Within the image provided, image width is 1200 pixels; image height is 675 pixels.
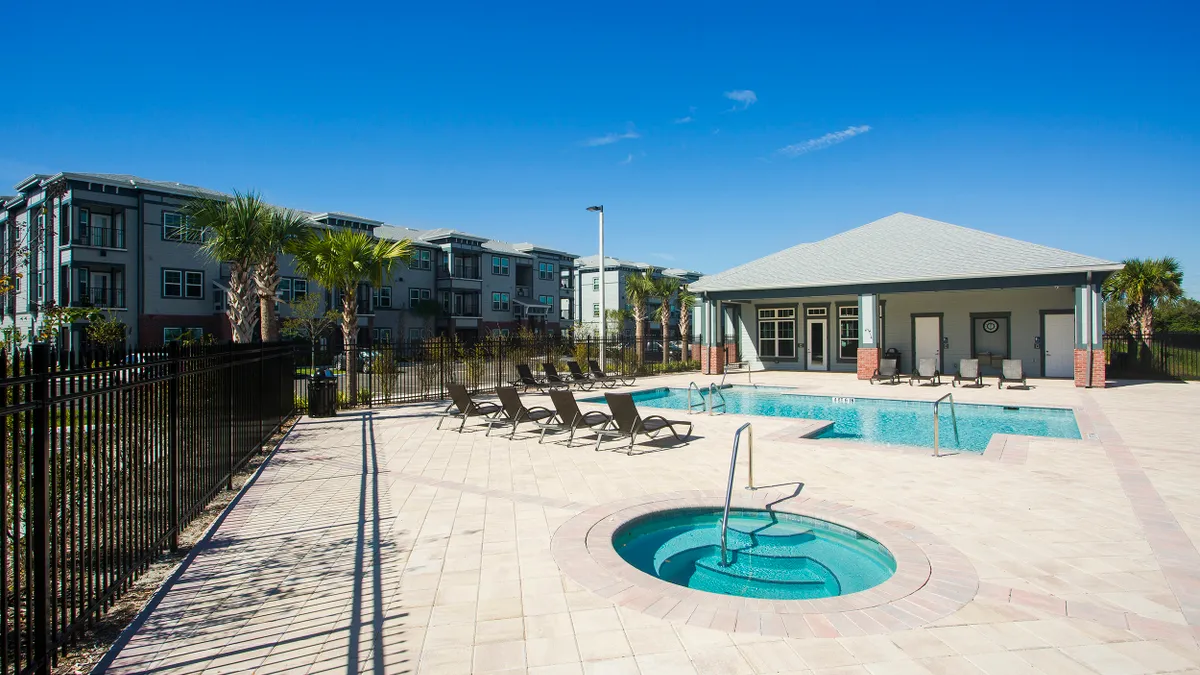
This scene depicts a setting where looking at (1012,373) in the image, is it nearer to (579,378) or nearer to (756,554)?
(579,378)

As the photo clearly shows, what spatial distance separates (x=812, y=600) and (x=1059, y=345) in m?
23.5

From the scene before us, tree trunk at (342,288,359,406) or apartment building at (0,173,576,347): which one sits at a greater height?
apartment building at (0,173,576,347)

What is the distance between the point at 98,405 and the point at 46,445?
60 cm

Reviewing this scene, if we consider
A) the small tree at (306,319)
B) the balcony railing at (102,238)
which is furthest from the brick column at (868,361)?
the balcony railing at (102,238)

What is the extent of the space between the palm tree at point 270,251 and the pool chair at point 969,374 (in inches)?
791

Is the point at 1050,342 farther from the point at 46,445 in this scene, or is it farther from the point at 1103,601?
the point at 46,445

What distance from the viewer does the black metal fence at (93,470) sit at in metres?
3.09

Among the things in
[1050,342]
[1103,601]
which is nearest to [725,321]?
[1050,342]

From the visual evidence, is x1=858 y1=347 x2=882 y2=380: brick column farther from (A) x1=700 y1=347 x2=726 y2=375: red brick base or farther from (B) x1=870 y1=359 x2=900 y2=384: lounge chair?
(A) x1=700 y1=347 x2=726 y2=375: red brick base

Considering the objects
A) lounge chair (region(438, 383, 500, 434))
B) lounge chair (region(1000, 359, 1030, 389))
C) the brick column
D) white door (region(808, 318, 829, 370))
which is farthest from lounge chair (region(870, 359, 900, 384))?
lounge chair (region(438, 383, 500, 434))

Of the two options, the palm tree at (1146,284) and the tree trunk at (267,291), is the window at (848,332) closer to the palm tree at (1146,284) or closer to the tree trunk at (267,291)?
the palm tree at (1146,284)

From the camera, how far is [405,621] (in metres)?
3.99

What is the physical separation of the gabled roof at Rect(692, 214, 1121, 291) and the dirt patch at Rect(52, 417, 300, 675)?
857 inches

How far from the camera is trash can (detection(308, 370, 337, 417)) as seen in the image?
45.4 feet
